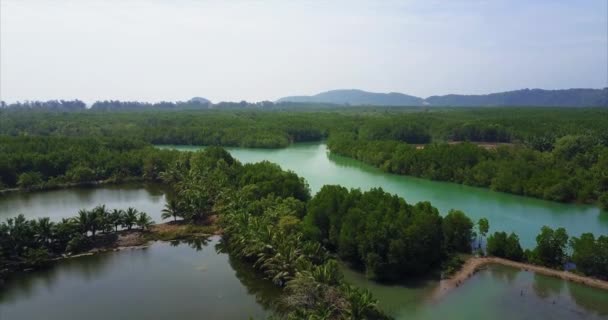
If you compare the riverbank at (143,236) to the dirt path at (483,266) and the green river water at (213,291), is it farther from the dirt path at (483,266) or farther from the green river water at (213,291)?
the dirt path at (483,266)

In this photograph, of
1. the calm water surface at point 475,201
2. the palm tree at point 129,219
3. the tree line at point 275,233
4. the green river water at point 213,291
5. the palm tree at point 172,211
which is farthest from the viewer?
the palm tree at point 172,211

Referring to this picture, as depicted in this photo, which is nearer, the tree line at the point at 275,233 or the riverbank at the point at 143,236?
the tree line at the point at 275,233

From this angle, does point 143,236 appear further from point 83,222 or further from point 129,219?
point 83,222

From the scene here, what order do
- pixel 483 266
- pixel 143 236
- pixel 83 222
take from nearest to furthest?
pixel 483 266 → pixel 83 222 → pixel 143 236

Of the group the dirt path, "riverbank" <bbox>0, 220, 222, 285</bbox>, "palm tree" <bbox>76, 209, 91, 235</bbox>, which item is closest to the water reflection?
"riverbank" <bbox>0, 220, 222, 285</bbox>

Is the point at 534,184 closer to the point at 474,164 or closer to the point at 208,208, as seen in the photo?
the point at 474,164

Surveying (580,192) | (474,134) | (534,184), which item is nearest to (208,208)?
(534,184)

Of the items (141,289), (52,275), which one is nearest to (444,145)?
(141,289)

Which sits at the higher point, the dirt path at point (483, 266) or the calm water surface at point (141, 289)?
the calm water surface at point (141, 289)

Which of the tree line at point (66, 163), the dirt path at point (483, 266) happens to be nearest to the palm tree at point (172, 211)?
the tree line at point (66, 163)

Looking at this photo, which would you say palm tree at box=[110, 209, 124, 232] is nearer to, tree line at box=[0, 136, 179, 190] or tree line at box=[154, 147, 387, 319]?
tree line at box=[154, 147, 387, 319]
